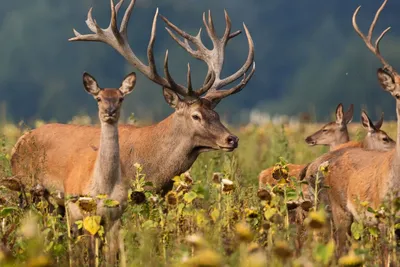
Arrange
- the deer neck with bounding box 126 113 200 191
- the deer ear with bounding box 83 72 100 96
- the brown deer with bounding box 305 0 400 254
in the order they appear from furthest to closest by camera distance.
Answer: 1. the deer neck with bounding box 126 113 200 191
2. the deer ear with bounding box 83 72 100 96
3. the brown deer with bounding box 305 0 400 254

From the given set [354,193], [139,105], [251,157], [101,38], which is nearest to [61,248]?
[354,193]

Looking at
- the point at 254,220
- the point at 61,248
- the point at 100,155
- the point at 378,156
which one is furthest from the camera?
the point at 378,156

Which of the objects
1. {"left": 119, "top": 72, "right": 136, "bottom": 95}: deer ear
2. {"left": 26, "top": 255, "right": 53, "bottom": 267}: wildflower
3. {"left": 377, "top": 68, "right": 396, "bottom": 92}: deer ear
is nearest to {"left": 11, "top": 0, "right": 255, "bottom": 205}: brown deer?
{"left": 119, "top": 72, "right": 136, "bottom": 95}: deer ear

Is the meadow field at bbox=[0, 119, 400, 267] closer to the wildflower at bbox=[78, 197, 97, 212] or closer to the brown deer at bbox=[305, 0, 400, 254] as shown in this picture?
the wildflower at bbox=[78, 197, 97, 212]

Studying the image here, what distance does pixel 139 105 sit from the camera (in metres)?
11.6

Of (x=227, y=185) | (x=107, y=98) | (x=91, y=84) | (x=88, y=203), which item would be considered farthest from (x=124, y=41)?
(x=88, y=203)

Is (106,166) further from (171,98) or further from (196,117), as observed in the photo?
(171,98)

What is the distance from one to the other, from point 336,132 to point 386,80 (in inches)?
234

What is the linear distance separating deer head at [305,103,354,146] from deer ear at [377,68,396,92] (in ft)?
18.5

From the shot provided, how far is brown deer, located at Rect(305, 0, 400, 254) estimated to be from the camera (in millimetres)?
6695

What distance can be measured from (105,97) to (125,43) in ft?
6.94

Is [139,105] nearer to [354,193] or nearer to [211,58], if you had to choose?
[211,58]

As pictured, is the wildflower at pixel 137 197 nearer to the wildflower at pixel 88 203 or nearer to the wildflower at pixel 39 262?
the wildflower at pixel 88 203

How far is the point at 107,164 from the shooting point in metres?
6.66
